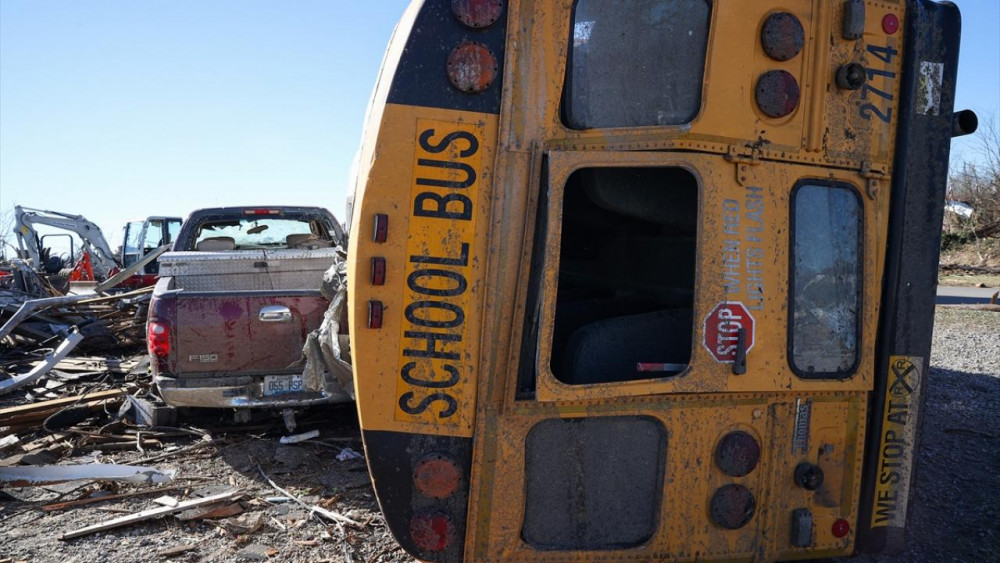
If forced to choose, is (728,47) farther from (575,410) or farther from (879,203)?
(575,410)

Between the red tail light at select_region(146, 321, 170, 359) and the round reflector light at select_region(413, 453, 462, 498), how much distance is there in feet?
12.0

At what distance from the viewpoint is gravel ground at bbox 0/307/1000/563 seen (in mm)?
4086

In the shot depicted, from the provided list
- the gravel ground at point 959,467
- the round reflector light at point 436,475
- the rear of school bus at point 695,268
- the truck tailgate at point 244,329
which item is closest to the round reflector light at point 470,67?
the rear of school bus at point 695,268

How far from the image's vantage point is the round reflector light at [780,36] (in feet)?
9.21

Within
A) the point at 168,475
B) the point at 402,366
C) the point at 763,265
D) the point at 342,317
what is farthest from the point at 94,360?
the point at 763,265

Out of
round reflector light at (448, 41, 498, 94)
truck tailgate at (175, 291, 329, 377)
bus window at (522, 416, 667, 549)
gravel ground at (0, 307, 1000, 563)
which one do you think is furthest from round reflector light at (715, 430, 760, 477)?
truck tailgate at (175, 291, 329, 377)

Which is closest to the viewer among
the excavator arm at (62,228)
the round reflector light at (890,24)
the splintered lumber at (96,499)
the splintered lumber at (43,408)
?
the round reflector light at (890,24)

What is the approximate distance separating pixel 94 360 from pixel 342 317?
6.91m

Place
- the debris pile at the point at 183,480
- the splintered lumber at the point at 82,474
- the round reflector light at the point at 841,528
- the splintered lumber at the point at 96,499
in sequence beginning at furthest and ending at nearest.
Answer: the splintered lumber at the point at 82,474
the splintered lumber at the point at 96,499
the debris pile at the point at 183,480
the round reflector light at the point at 841,528

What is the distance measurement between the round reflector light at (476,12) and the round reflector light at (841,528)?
2.58 meters

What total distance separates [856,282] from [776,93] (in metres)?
0.88

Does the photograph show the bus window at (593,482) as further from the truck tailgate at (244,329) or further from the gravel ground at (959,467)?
the truck tailgate at (244,329)

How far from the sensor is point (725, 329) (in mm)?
2793

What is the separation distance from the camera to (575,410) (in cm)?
282
